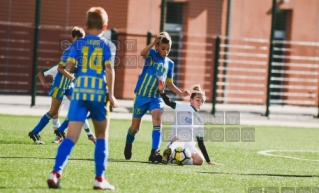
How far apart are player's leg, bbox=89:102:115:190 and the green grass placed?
17 cm

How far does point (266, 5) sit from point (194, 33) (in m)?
3.24

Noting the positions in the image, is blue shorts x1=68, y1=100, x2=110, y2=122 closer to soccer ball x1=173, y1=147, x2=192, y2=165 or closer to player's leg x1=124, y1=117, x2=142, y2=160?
soccer ball x1=173, y1=147, x2=192, y2=165

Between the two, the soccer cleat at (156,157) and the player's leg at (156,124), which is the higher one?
the player's leg at (156,124)

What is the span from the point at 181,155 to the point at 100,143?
3108 mm

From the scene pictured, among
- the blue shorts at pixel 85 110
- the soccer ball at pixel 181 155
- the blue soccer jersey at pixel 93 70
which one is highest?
the blue soccer jersey at pixel 93 70

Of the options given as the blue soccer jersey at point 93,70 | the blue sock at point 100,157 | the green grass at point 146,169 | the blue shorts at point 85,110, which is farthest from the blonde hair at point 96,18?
the green grass at point 146,169

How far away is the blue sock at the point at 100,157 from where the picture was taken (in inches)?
316

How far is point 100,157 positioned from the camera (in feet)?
26.5

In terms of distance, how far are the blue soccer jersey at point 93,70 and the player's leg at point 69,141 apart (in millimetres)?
107

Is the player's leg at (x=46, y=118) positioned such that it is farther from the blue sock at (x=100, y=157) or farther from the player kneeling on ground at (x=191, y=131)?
the blue sock at (x=100, y=157)

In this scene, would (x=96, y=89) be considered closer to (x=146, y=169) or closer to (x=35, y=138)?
(x=146, y=169)

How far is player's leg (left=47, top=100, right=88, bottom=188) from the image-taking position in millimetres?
7828

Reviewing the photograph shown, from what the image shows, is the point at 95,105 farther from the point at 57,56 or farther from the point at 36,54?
the point at 57,56

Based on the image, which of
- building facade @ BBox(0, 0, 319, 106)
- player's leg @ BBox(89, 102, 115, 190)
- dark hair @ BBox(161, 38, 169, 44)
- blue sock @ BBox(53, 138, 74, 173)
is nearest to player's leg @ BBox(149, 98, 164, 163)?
dark hair @ BBox(161, 38, 169, 44)
